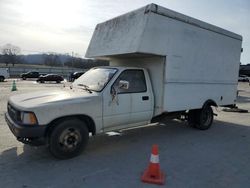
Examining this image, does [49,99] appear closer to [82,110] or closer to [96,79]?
[82,110]

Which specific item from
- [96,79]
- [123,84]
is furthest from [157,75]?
[96,79]

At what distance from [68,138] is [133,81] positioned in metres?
2.14

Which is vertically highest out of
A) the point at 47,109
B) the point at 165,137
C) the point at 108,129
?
the point at 47,109

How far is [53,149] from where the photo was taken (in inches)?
189

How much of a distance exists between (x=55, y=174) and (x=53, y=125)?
94cm

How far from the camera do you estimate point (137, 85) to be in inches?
244

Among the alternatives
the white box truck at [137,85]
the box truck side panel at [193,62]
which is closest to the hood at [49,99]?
the white box truck at [137,85]

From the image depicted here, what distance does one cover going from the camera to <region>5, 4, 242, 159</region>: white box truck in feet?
15.8

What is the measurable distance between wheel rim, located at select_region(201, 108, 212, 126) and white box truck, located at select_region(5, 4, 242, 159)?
3 cm

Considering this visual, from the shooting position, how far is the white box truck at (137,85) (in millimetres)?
4816

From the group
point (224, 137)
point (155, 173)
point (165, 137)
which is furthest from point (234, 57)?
point (155, 173)

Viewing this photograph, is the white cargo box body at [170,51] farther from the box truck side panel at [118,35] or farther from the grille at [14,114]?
the grille at [14,114]

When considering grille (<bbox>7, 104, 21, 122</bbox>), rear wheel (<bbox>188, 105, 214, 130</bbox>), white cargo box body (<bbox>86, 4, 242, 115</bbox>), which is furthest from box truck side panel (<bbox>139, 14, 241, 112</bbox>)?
grille (<bbox>7, 104, 21, 122</bbox>)

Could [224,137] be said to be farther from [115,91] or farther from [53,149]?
[53,149]
